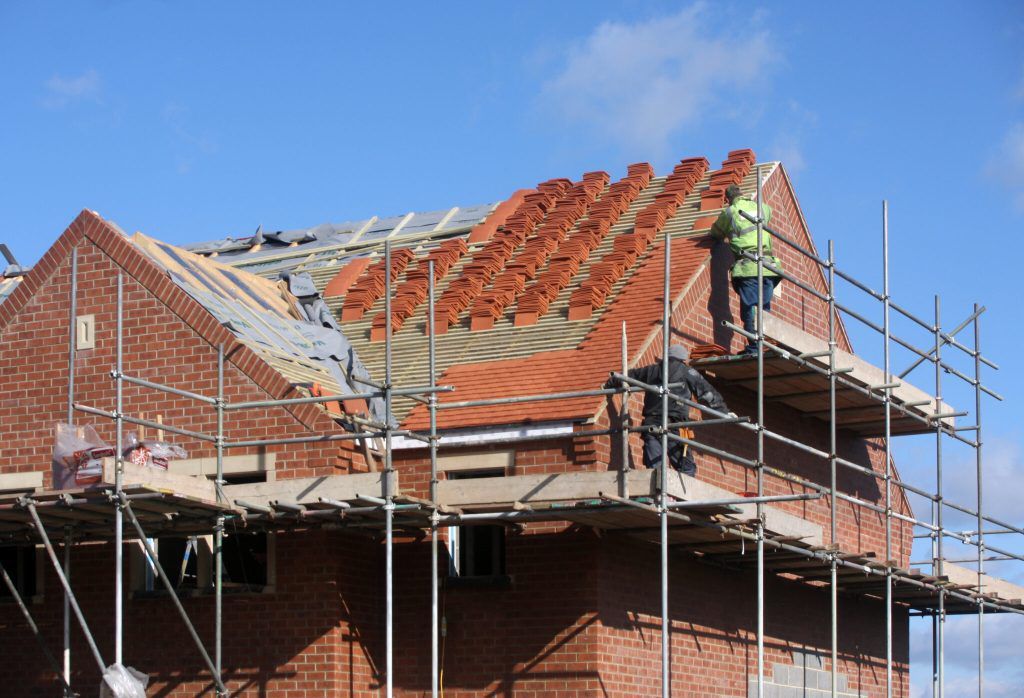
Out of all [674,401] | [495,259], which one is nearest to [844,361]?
[674,401]

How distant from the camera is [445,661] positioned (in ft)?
63.9

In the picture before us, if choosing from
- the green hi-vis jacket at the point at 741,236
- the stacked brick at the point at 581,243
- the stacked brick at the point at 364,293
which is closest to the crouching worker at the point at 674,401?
the green hi-vis jacket at the point at 741,236

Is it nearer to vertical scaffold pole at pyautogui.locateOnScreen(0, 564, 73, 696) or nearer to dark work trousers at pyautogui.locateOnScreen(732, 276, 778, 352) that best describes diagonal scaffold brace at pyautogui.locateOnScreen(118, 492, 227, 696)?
vertical scaffold pole at pyautogui.locateOnScreen(0, 564, 73, 696)

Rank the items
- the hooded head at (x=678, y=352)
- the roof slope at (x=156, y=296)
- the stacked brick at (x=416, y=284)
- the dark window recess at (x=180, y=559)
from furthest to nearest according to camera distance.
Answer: the stacked brick at (x=416, y=284) → the dark window recess at (x=180, y=559) → the roof slope at (x=156, y=296) → the hooded head at (x=678, y=352)

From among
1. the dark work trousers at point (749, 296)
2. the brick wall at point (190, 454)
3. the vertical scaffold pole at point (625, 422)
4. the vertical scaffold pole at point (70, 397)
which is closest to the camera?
the vertical scaffold pole at point (625, 422)

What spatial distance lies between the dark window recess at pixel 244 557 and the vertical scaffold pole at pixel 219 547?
156 millimetres

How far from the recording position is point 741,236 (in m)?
21.2

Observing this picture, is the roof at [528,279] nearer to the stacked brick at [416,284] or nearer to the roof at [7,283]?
the stacked brick at [416,284]

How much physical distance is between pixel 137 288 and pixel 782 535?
323 inches

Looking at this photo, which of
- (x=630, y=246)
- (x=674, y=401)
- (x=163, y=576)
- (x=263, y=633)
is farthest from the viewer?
(x=630, y=246)

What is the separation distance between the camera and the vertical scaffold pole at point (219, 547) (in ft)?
60.2

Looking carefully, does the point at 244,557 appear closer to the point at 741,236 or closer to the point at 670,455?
the point at 670,455

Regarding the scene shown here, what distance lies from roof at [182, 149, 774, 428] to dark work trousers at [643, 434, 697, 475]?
0.74 m

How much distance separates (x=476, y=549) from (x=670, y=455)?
104 inches
